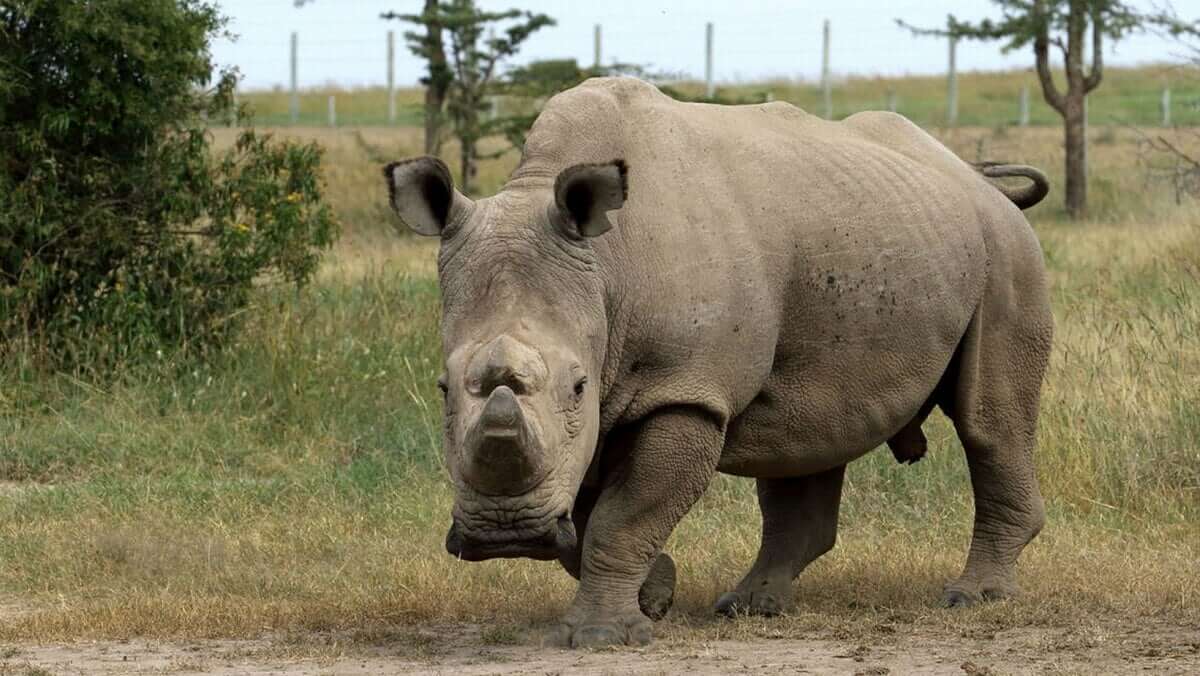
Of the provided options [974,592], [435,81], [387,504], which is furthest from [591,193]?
[435,81]

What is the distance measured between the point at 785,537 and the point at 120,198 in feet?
17.6

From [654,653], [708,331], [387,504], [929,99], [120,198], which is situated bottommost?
[387,504]

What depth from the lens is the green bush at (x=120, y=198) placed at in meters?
11.0

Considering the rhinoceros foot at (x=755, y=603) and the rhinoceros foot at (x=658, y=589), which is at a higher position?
the rhinoceros foot at (x=658, y=589)

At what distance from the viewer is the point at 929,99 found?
4391 cm

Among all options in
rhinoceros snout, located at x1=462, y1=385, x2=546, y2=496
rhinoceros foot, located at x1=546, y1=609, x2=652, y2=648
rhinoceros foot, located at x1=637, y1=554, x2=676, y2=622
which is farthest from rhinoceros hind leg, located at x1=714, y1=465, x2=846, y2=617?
rhinoceros snout, located at x1=462, y1=385, x2=546, y2=496

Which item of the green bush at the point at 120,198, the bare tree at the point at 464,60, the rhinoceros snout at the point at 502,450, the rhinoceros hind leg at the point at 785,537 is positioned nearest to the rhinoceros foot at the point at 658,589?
the rhinoceros hind leg at the point at 785,537

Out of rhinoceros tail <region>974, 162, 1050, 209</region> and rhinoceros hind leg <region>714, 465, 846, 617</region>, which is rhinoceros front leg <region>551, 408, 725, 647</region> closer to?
rhinoceros hind leg <region>714, 465, 846, 617</region>

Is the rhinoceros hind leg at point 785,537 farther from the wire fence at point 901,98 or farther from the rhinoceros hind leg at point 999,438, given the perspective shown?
the wire fence at point 901,98

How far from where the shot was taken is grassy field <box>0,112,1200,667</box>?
282 inches

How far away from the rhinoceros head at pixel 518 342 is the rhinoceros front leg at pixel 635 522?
36 cm

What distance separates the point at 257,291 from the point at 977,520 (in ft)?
17.9

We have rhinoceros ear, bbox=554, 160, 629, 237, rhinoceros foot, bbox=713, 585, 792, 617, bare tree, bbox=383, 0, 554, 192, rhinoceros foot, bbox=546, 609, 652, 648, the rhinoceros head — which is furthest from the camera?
bare tree, bbox=383, 0, 554, 192

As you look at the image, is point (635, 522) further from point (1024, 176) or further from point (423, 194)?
point (1024, 176)
